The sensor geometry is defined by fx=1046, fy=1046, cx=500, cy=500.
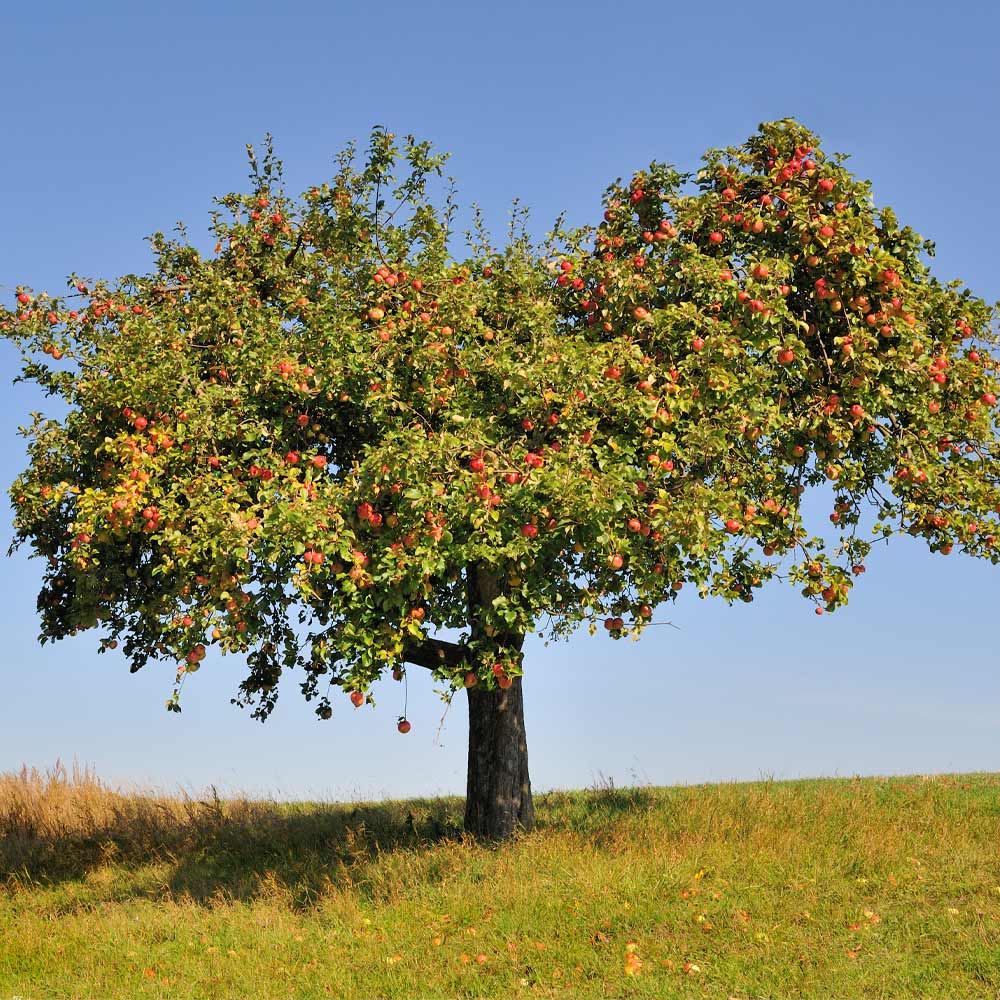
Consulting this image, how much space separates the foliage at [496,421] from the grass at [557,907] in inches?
122

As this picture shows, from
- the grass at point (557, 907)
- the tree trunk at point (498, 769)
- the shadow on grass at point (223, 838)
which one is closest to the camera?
the grass at point (557, 907)

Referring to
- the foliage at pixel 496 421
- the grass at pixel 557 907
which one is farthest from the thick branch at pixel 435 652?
the grass at pixel 557 907

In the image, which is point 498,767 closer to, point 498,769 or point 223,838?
point 498,769

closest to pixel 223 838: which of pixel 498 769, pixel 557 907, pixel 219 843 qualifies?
pixel 219 843

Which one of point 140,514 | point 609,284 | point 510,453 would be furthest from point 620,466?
point 140,514

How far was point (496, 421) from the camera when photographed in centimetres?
1472

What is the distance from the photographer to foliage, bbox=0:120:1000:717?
13.4 metres

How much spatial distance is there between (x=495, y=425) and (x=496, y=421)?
0.45 meters

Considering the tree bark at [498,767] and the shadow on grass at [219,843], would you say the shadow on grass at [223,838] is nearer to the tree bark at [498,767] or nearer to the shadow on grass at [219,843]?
the shadow on grass at [219,843]

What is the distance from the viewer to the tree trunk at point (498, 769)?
17.3m

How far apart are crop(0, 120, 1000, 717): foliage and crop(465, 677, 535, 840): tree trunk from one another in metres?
1.40

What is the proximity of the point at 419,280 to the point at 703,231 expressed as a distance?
457cm

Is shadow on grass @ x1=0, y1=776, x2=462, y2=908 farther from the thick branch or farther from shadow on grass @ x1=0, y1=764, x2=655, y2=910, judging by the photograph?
the thick branch

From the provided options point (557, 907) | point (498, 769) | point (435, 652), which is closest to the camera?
point (557, 907)
